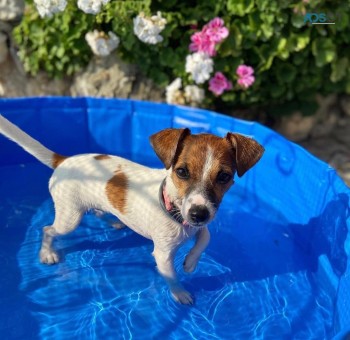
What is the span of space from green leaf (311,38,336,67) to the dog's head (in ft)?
8.31

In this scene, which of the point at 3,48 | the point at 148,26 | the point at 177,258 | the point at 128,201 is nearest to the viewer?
the point at 128,201

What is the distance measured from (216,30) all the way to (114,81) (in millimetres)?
1362

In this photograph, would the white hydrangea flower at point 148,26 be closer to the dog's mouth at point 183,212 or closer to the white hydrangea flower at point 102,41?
the white hydrangea flower at point 102,41

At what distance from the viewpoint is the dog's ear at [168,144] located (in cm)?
310

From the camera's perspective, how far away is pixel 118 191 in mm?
3609

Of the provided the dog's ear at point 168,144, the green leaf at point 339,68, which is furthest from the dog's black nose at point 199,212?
the green leaf at point 339,68

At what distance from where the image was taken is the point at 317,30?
5223 mm

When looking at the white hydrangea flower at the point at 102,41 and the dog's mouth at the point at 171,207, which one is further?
the white hydrangea flower at the point at 102,41

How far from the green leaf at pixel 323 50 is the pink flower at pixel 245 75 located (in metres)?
0.72

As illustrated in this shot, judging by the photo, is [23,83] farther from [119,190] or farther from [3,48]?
[119,190]

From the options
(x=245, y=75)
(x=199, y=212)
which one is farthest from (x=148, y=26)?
(x=199, y=212)

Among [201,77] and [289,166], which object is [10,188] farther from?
[289,166]

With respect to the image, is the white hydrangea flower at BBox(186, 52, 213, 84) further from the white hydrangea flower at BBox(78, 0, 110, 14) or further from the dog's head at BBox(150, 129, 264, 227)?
the dog's head at BBox(150, 129, 264, 227)

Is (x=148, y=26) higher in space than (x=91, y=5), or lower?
lower
